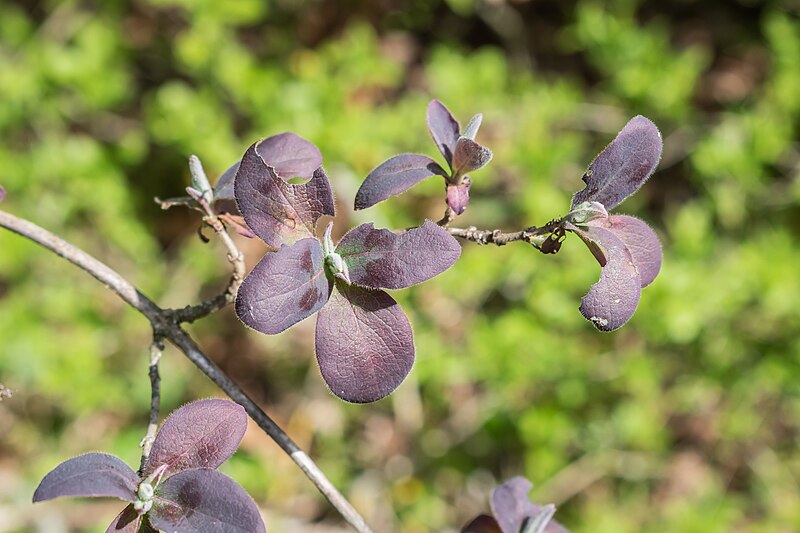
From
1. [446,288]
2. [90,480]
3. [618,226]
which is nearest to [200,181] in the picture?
[90,480]

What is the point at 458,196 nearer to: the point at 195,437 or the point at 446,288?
the point at 195,437

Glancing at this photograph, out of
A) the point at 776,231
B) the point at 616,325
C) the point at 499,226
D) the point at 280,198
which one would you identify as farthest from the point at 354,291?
the point at 776,231

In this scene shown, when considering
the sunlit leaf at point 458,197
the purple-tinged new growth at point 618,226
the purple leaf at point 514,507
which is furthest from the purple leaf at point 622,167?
the purple leaf at point 514,507

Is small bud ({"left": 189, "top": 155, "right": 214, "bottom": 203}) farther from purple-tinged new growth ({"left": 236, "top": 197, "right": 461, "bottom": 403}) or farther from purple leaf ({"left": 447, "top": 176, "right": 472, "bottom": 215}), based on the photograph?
purple leaf ({"left": 447, "top": 176, "right": 472, "bottom": 215})

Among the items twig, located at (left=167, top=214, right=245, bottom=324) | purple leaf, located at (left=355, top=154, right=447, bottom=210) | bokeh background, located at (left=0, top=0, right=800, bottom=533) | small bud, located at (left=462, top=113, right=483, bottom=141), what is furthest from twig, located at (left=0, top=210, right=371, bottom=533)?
bokeh background, located at (left=0, top=0, right=800, bottom=533)

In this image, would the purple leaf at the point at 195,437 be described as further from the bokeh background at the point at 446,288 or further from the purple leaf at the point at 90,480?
the bokeh background at the point at 446,288
